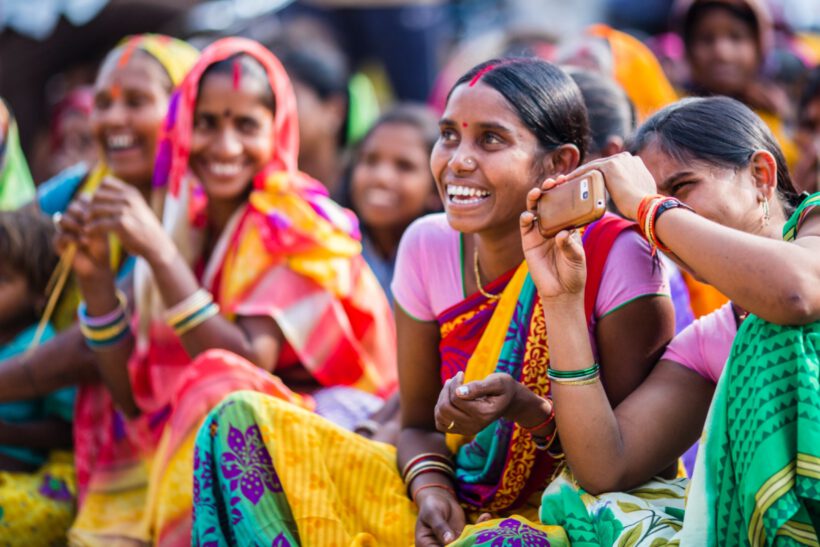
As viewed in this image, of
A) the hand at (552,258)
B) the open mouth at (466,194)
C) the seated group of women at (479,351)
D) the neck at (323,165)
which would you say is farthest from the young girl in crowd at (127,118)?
the hand at (552,258)

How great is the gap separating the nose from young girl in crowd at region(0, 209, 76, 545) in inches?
32.0

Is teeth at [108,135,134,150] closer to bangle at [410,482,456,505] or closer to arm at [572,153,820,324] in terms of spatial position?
bangle at [410,482,456,505]

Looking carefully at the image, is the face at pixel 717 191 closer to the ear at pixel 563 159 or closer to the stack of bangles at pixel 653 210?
the stack of bangles at pixel 653 210

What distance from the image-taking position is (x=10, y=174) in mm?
5156

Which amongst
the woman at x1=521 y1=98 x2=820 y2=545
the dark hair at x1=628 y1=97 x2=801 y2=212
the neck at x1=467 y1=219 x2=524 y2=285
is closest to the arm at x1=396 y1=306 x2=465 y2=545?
the neck at x1=467 y1=219 x2=524 y2=285

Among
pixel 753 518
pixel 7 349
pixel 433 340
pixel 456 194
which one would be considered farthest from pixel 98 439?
pixel 753 518

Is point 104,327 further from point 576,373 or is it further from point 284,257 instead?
point 576,373

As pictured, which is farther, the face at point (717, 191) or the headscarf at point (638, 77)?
the headscarf at point (638, 77)

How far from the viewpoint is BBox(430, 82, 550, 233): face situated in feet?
9.68

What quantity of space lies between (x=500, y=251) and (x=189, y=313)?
1263 millimetres

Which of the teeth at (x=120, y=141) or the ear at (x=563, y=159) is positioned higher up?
the ear at (x=563, y=159)

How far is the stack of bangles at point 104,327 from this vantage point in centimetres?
394

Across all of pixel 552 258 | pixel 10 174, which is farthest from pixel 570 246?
pixel 10 174

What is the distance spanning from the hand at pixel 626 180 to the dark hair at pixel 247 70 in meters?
2.02
